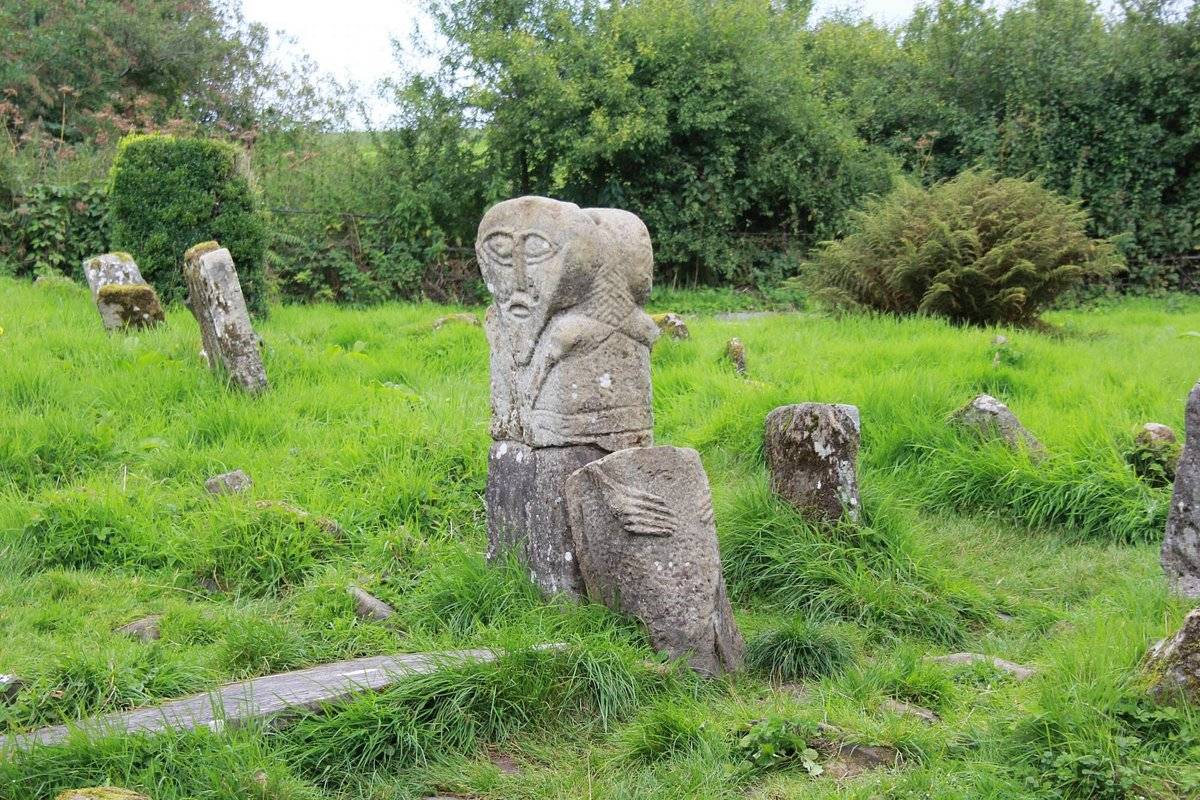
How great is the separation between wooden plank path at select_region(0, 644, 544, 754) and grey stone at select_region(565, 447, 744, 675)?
0.54 metres

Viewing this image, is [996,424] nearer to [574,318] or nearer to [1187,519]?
[1187,519]

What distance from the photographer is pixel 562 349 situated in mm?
5371

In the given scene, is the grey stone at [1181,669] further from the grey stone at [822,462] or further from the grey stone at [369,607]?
the grey stone at [369,607]

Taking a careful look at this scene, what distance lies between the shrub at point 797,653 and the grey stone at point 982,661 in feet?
1.39

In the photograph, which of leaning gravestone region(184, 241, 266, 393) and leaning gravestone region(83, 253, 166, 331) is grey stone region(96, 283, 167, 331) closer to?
leaning gravestone region(83, 253, 166, 331)

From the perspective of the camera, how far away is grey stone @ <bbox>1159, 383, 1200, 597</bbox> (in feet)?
15.9

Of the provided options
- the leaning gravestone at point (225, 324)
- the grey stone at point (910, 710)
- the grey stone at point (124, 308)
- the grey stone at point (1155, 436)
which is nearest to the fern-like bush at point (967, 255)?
the grey stone at point (1155, 436)

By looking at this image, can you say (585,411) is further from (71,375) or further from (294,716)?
(71,375)

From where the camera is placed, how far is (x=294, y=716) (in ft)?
14.3

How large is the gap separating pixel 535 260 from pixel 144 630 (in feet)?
8.64

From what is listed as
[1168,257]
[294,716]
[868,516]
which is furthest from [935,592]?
[1168,257]

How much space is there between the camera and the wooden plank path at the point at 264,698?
4.15 meters

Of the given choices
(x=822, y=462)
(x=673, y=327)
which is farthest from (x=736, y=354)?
(x=822, y=462)

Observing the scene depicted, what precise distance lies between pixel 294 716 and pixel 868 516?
11.5 feet
